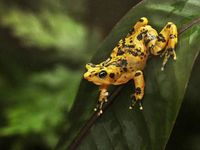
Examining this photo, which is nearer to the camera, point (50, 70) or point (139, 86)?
point (139, 86)

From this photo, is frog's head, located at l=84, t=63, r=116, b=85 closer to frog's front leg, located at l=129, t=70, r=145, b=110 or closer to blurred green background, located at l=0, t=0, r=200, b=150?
frog's front leg, located at l=129, t=70, r=145, b=110

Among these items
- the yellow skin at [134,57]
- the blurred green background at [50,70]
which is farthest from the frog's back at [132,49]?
the blurred green background at [50,70]

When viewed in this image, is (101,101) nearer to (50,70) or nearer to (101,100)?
(101,100)

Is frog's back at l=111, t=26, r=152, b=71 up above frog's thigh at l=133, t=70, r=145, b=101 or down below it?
above

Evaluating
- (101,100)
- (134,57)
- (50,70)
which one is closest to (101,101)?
(101,100)

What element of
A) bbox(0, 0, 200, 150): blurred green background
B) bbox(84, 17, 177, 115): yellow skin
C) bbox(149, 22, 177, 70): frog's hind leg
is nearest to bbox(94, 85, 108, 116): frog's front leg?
bbox(84, 17, 177, 115): yellow skin

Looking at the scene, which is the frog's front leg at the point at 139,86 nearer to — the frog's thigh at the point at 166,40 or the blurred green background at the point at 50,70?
the frog's thigh at the point at 166,40

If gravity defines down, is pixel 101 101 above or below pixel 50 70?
below
